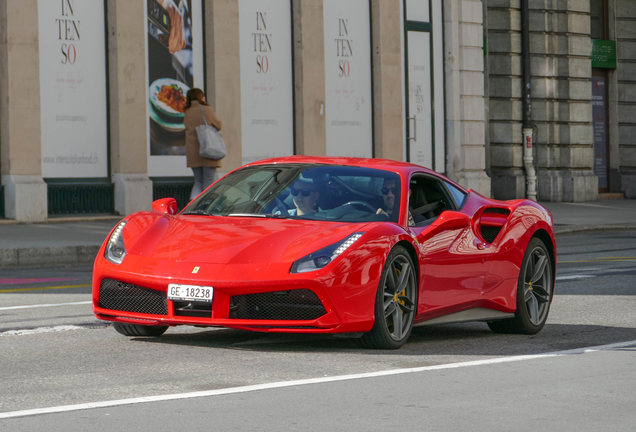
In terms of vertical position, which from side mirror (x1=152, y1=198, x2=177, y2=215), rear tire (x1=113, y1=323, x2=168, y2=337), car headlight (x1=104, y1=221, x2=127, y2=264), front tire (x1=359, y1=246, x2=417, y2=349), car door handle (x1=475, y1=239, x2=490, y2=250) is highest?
side mirror (x1=152, y1=198, x2=177, y2=215)

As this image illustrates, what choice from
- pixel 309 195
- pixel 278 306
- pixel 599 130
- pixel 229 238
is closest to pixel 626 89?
pixel 599 130

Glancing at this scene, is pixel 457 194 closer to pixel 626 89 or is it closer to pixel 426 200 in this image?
pixel 426 200

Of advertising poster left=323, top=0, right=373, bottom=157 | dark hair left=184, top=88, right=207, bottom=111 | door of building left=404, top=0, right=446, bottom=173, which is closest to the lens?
dark hair left=184, top=88, right=207, bottom=111

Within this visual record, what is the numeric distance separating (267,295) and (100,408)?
1.70 m

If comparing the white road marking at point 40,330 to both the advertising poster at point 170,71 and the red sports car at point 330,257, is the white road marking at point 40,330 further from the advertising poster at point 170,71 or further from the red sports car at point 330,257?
the advertising poster at point 170,71

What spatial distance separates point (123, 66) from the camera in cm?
2052

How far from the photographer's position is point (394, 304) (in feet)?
22.8

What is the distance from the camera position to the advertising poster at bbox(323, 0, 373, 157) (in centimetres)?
2448

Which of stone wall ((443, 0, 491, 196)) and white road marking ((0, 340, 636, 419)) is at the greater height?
stone wall ((443, 0, 491, 196))

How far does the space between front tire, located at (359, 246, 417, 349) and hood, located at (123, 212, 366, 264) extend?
1.11 feet

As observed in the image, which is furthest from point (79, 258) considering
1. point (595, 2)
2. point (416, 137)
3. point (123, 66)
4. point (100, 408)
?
point (595, 2)

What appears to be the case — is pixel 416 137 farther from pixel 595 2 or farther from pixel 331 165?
pixel 331 165

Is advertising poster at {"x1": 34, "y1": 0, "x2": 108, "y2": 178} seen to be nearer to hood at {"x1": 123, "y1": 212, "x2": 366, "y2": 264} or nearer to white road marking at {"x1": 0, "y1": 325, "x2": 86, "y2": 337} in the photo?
white road marking at {"x1": 0, "y1": 325, "x2": 86, "y2": 337}

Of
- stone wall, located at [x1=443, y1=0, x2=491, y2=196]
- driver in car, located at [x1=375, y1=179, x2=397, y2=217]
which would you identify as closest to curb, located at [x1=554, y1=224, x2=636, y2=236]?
stone wall, located at [x1=443, y1=0, x2=491, y2=196]
